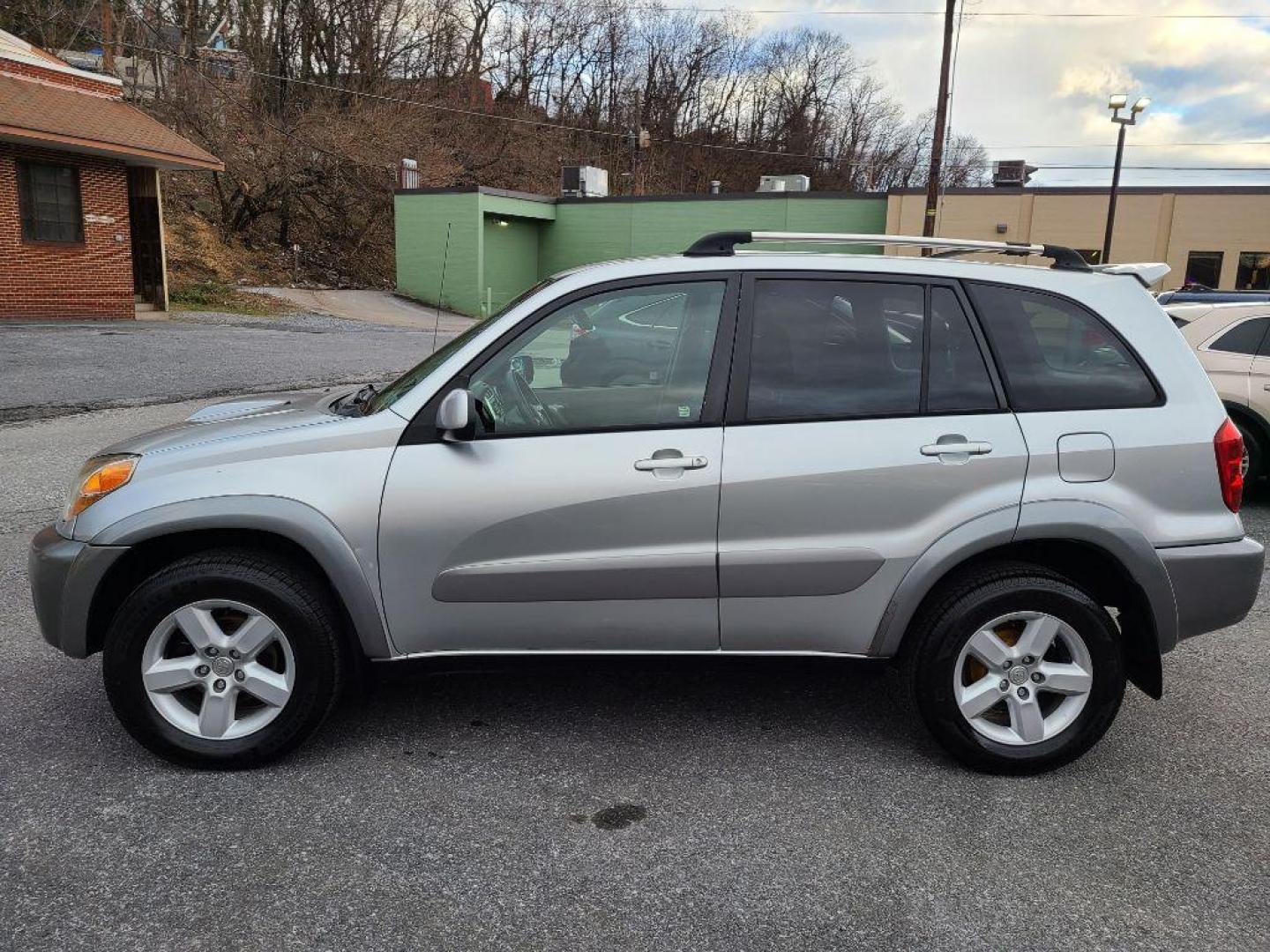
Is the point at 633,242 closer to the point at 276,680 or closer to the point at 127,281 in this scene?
the point at 127,281

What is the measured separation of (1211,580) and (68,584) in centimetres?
384

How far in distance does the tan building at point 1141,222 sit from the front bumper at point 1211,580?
1128 inches

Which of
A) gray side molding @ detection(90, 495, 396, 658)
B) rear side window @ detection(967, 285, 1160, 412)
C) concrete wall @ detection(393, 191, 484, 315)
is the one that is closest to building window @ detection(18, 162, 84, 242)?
concrete wall @ detection(393, 191, 484, 315)

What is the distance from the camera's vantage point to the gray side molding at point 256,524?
3.15m

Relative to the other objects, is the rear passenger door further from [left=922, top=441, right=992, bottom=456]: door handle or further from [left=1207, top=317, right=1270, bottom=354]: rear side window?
[left=1207, top=317, right=1270, bottom=354]: rear side window

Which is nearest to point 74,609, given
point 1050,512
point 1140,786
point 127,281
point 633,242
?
point 1050,512

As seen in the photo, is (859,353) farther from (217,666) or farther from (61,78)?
(61,78)

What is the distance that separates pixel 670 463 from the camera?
3.18 meters

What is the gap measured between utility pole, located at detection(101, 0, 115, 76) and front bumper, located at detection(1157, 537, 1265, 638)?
37.2m

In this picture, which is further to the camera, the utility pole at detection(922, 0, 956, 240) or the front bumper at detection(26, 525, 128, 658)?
the utility pole at detection(922, 0, 956, 240)

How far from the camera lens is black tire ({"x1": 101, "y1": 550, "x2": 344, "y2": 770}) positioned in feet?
10.4

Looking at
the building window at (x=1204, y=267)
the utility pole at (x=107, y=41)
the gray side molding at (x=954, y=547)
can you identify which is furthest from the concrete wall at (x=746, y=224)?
the gray side molding at (x=954, y=547)

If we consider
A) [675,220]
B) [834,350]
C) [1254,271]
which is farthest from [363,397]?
[1254,271]

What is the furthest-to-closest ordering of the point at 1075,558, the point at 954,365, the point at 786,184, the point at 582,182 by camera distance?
the point at 582,182
the point at 786,184
the point at 1075,558
the point at 954,365
